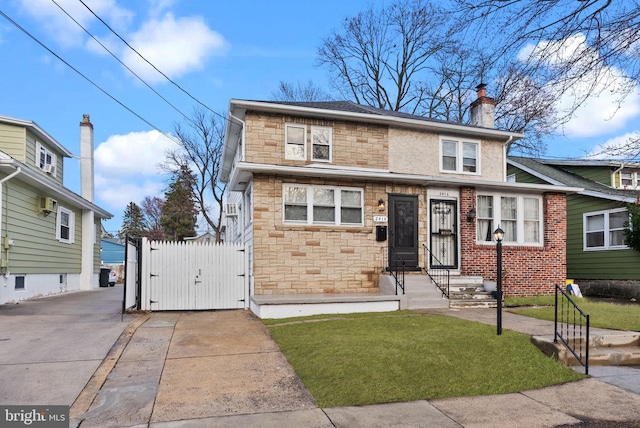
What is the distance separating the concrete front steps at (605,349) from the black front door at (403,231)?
5889 millimetres

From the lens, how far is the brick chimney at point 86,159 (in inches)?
834

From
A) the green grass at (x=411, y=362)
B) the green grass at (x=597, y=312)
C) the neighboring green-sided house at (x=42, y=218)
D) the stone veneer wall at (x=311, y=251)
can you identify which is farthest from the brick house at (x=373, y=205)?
the neighboring green-sided house at (x=42, y=218)

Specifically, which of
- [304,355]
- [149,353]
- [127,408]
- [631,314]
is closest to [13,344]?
[149,353]

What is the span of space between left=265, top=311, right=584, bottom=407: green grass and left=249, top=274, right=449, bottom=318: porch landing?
1479 mm

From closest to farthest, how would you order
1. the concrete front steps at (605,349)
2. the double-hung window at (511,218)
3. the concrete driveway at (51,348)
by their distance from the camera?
1. the concrete driveway at (51,348)
2. the concrete front steps at (605,349)
3. the double-hung window at (511,218)

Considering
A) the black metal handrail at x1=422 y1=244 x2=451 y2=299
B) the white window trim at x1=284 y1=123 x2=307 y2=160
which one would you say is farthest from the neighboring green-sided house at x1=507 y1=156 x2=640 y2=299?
the white window trim at x1=284 y1=123 x2=307 y2=160

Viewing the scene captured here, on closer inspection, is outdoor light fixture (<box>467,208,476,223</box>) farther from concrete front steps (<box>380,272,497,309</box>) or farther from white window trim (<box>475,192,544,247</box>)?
concrete front steps (<box>380,272,497,309</box>)

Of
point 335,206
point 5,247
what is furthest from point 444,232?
point 5,247

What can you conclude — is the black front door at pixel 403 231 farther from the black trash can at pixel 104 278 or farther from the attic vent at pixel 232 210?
the black trash can at pixel 104 278

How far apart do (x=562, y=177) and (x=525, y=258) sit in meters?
7.67

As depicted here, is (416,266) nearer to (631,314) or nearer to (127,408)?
(631,314)

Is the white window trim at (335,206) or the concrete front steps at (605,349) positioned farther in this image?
the white window trim at (335,206)

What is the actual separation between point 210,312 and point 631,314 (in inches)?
390
